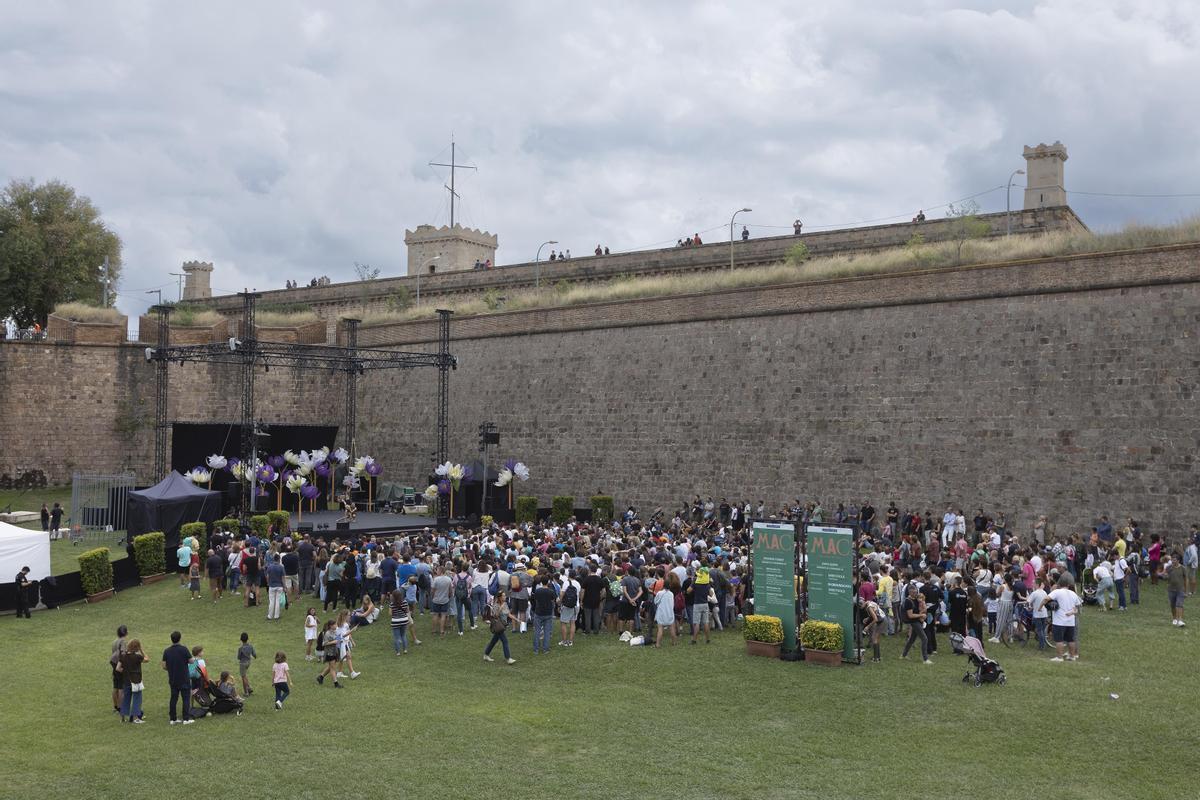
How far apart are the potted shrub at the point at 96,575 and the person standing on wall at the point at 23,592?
4.30 ft

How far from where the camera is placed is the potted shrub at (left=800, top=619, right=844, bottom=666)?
14.4 m

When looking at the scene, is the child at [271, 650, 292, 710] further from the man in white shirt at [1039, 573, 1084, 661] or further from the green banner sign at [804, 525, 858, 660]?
the man in white shirt at [1039, 573, 1084, 661]

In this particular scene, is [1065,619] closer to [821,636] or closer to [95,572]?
[821,636]

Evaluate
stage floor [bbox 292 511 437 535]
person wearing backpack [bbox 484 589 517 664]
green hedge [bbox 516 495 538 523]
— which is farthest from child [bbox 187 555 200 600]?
green hedge [bbox 516 495 538 523]

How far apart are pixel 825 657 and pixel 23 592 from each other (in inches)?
591

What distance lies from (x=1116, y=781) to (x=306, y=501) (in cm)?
3034

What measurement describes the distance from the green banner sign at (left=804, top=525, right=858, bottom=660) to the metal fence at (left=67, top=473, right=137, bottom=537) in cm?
2390

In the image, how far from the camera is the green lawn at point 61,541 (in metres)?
25.9

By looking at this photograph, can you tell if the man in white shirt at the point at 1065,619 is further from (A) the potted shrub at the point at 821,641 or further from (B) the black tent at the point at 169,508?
(B) the black tent at the point at 169,508

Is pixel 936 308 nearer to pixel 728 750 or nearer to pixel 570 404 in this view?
pixel 570 404

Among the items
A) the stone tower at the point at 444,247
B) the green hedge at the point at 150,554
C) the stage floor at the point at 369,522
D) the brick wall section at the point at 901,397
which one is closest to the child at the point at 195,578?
the green hedge at the point at 150,554

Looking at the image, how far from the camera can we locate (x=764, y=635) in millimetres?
15000

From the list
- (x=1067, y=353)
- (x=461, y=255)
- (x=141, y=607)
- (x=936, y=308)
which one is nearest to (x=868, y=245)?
(x=936, y=308)

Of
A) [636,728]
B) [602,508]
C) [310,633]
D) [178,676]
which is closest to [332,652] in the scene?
[310,633]
